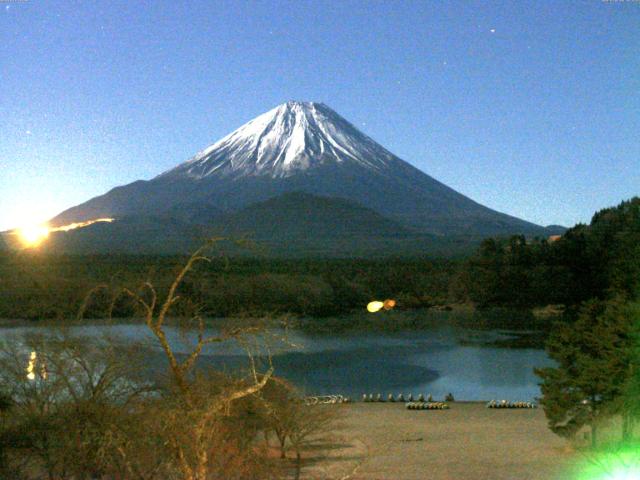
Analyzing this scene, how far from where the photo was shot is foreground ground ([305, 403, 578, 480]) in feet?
38.7

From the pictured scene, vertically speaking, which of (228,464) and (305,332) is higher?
(228,464)

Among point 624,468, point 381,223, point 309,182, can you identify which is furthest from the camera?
point 309,182

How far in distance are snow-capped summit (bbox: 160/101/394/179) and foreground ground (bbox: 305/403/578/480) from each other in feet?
317

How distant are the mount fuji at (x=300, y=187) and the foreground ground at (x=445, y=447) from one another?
6959 cm

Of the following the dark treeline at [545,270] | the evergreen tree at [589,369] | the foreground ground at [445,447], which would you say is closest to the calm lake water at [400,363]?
the foreground ground at [445,447]

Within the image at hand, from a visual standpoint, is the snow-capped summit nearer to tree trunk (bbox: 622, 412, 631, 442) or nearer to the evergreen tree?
the evergreen tree

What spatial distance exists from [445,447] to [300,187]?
9585cm

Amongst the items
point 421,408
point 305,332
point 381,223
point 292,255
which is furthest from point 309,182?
point 421,408

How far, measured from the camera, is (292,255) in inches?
2891

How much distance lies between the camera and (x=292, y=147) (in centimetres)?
11831

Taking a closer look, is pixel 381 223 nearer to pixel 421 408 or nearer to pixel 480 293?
pixel 480 293

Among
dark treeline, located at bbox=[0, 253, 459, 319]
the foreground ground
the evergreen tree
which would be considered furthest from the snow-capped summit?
the evergreen tree

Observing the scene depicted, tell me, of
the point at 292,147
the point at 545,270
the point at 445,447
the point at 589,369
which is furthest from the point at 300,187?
the point at 589,369

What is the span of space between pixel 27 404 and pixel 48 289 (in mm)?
34412
